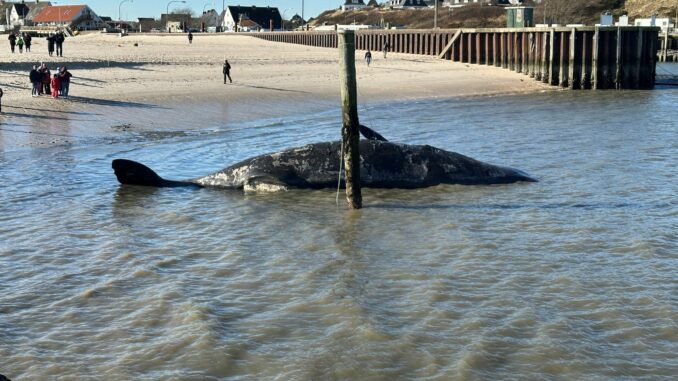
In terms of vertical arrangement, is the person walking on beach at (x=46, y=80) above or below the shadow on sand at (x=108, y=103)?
above

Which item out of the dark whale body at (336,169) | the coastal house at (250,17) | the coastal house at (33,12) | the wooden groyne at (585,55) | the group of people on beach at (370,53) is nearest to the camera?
the dark whale body at (336,169)

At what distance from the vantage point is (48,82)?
94.1 feet

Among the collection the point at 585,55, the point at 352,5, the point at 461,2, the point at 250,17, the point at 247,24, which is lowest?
the point at 585,55

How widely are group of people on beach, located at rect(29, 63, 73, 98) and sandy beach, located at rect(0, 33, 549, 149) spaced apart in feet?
1.46

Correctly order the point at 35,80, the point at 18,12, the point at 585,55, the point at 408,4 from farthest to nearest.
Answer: the point at 408,4 < the point at 18,12 < the point at 585,55 < the point at 35,80

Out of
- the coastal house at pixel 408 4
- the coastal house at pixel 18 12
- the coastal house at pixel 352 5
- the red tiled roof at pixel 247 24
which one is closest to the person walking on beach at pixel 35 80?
the red tiled roof at pixel 247 24

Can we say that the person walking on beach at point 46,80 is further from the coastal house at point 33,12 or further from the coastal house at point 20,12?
the coastal house at point 20,12

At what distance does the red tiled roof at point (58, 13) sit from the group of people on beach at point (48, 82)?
10793 cm

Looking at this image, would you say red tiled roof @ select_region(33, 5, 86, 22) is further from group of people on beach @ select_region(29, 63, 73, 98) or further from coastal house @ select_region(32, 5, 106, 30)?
group of people on beach @ select_region(29, 63, 73, 98)

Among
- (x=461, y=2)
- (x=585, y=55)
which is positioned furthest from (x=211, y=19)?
(x=585, y=55)

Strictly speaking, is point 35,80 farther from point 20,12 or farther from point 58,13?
point 20,12

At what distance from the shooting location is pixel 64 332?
8406 millimetres

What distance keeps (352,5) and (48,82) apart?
156 metres

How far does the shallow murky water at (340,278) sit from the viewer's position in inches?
306
